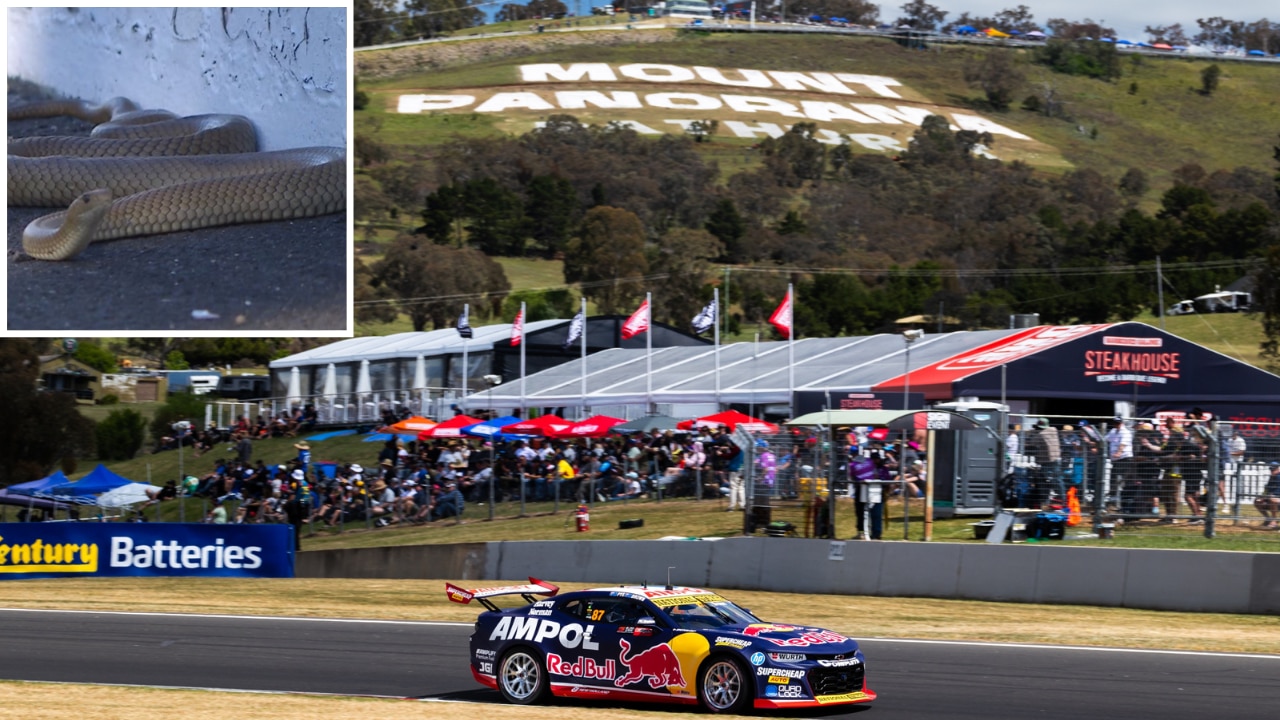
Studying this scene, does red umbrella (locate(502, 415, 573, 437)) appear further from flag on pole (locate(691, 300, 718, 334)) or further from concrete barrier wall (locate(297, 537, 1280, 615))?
concrete barrier wall (locate(297, 537, 1280, 615))

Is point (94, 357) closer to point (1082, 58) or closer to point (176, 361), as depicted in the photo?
point (176, 361)

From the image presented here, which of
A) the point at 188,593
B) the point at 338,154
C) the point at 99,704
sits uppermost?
the point at 338,154

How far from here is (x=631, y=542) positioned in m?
24.0

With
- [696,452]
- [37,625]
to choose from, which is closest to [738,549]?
[696,452]

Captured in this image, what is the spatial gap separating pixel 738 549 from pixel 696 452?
25.3ft

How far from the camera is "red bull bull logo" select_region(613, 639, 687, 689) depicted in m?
12.5

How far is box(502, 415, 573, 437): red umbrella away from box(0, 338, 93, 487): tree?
111ft

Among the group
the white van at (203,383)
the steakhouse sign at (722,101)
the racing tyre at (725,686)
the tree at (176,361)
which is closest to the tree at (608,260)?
the white van at (203,383)

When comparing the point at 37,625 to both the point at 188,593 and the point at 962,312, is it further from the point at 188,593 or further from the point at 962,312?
the point at 962,312

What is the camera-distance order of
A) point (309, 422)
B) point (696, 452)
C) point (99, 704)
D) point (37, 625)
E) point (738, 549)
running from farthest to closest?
point (309, 422)
point (696, 452)
point (738, 549)
point (37, 625)
point (99, 704)

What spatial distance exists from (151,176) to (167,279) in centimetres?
203

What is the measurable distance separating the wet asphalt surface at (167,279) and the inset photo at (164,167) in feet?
0.09

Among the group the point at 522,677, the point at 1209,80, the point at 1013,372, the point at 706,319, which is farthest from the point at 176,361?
the point at 1209,80

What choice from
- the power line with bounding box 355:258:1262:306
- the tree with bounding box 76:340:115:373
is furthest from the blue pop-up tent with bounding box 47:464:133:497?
the tree with bounding box 76:340:115:373
